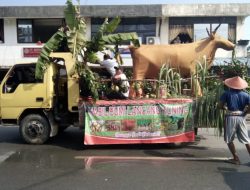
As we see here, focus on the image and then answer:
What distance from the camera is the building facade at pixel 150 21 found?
23656 millimetres

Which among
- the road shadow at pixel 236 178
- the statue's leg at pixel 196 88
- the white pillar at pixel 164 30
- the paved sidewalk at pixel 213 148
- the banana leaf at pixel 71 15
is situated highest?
the white pillar at pixel 164 30

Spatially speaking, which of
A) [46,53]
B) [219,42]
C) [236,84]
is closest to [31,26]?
[46,53]

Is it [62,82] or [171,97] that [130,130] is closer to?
[171,97]

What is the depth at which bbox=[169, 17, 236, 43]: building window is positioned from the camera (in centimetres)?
2395

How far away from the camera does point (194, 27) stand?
2398 centimetres

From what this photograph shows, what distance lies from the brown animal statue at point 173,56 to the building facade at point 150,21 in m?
13.0

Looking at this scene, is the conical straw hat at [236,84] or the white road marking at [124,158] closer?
the conical straw hat at [236,84]

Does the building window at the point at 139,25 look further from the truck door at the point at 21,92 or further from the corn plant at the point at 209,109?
the corn plant at the point at 209,109

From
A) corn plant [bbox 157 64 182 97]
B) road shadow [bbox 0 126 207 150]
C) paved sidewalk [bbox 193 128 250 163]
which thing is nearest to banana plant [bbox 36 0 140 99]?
corn plant [bbox 157 64 182 97]

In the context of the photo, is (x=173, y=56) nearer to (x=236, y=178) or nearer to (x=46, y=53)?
(x=46, y=53)

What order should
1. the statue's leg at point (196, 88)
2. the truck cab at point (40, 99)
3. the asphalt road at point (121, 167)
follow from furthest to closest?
the truck cab at point (40, 99) → the statue's leg at point (196, 88) → the asphalt road at point (121, 167)

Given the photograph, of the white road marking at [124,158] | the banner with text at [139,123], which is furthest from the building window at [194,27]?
the white road marking at [124,158]

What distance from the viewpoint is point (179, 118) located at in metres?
9.02

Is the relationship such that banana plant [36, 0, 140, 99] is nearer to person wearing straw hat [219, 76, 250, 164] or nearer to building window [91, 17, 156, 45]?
person wearing straw hat [219, 76, 250, 164]
